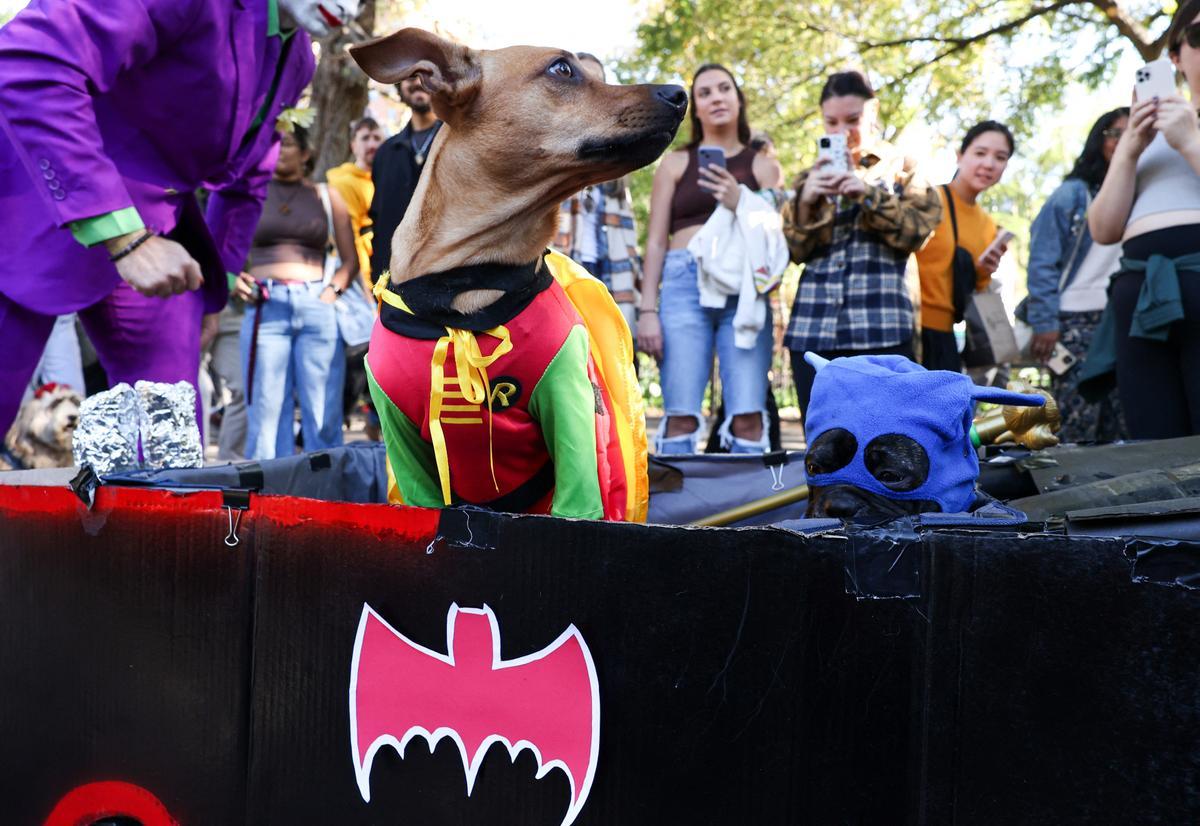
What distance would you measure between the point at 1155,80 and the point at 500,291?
182 centimetres

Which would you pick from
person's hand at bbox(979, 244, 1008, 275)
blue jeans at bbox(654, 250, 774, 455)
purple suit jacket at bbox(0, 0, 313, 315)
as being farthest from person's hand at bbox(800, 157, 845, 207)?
purple suit jacket at bbox(0, 0, 313, 315)

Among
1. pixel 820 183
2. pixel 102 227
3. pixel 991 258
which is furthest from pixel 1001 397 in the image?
A: pixel 991 258

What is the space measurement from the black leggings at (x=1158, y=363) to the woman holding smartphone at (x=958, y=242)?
119cm

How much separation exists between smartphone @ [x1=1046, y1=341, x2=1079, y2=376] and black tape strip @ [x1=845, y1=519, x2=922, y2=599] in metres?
3.99

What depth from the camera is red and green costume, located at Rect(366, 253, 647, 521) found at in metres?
1.86

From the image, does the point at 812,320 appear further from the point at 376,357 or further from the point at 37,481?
the point at 37,481

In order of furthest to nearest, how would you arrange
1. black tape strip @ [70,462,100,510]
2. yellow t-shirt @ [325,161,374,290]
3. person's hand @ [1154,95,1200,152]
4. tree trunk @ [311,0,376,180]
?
1. tree trunk @ [311,0,376,180]
2. yellow t-shirt @ [325,161,374,290]
3. person's hand @ [1154,95,1200,152]
4. black tape strip @ [70,462,100,510]

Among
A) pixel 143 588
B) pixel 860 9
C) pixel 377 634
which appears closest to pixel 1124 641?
pixel 377 634

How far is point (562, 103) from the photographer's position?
1.99 metres

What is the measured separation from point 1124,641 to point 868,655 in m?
0.23

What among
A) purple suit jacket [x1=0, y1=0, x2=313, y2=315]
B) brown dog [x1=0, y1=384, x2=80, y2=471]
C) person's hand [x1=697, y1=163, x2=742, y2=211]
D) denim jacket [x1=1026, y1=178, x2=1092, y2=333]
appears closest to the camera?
purple suit jacket [x1=0, y1=0, x2=313, y2=315]

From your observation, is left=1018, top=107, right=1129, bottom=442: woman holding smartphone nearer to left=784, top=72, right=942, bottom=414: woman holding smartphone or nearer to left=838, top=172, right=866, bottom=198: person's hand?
left=784, top=72, right=942, bottom=414: woman holding smartphone

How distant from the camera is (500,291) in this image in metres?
1.94

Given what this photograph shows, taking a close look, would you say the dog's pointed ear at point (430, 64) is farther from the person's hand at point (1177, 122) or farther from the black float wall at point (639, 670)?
the person's hand at point (1177, 122)
